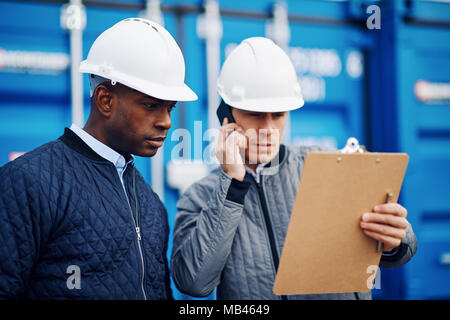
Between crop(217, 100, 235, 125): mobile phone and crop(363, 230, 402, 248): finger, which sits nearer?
crop(363, 230, 402, 248): finger

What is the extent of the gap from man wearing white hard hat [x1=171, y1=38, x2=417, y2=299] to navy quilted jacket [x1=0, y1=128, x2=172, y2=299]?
160 mm

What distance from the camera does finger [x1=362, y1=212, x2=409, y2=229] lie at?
1.10m

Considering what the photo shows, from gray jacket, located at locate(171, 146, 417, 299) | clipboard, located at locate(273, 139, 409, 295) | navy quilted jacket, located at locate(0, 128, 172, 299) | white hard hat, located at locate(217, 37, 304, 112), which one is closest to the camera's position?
navy quilted jacket, located at locate(0, 128, 172, 299)

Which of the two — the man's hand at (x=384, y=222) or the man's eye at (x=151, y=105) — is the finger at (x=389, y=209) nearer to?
the man's hand at (x=384, y=222)

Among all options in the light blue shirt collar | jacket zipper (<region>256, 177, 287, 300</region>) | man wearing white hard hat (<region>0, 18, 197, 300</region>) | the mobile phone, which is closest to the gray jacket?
jacket zipper (<region>256, 177, 287, 300</region>)

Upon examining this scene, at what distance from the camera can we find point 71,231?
0.98m

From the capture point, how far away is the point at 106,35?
113cm

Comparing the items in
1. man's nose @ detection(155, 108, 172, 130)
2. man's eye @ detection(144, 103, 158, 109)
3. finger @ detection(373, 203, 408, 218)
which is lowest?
finger @ detection(373, 203, 408, 218)

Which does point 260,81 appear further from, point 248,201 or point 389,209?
point 389,209

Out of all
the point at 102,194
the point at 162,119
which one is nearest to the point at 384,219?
the point at 162,119

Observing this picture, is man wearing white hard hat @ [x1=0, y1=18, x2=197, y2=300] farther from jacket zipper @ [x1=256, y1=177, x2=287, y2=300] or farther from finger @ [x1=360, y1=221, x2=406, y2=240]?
finger @ [x1=360, y1=221, x2=406, y2=240]

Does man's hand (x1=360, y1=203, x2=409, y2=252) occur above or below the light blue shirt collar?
below
